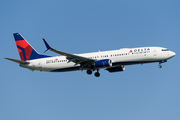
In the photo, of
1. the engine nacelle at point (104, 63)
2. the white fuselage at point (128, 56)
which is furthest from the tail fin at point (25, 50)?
the engine nacelle at point (104, 63)

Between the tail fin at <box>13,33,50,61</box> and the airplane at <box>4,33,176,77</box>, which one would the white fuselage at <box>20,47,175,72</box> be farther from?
the tail fin at <box>13,33,50,61</box>

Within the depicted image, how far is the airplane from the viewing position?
48.2m

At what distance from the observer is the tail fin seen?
184 ft

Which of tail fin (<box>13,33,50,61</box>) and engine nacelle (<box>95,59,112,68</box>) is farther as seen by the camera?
tail fin (<box>13,33,50,61</box>)

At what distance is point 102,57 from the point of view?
50438mm

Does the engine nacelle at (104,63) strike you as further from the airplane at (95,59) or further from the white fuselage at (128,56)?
the white fuselage at (128,56)

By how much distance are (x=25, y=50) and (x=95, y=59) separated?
1583 centimetres

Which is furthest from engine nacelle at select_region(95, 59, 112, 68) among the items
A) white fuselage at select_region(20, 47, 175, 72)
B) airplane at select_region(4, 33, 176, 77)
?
white fuselage at select_region(20, 47, 175, 72)

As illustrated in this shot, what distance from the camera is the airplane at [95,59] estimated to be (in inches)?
1897

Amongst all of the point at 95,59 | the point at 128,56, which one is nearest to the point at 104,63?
the point at 95,59

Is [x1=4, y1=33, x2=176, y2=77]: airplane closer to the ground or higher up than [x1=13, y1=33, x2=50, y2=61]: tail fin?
closer to the ground

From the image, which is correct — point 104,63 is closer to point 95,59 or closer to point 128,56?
point 95,59

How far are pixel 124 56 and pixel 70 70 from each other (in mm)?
10711

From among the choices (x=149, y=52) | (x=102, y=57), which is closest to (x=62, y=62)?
(x=102, y=57)
